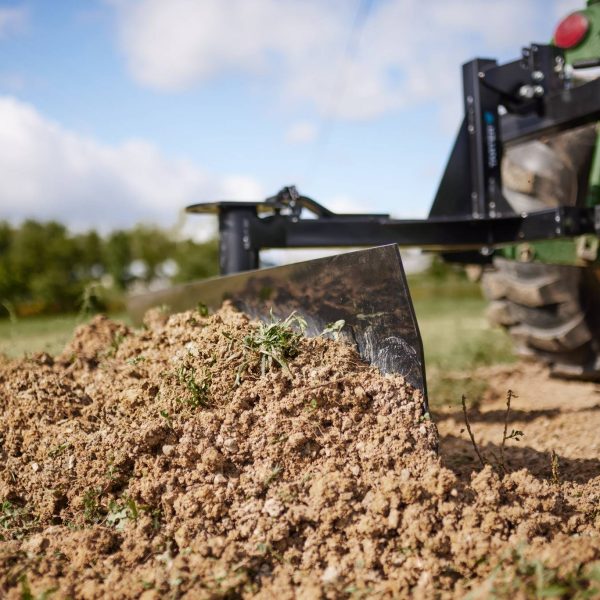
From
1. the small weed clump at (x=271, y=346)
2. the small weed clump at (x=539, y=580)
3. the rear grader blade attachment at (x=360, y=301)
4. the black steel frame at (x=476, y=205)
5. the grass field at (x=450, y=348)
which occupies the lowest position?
the small weed clump at (x=539, y=580)

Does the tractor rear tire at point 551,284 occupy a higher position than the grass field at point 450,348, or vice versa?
the tractor rear tire at point 551,284

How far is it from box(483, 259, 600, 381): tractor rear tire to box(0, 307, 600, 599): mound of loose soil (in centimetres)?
150

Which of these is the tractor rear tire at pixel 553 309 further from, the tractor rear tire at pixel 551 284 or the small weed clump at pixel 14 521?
the small weed clump at pixel 14 521

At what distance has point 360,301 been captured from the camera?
2.66 metres

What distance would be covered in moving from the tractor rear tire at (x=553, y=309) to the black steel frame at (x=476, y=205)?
0.47 metres

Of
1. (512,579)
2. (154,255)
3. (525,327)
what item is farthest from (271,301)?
(154,255)

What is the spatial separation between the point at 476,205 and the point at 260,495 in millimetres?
2088

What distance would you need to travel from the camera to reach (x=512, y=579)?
6.11 feet

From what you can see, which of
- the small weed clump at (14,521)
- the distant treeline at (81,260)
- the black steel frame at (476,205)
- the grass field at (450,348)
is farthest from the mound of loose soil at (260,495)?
the distant treeline at (81,260)

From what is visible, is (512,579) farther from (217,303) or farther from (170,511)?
(217,303)

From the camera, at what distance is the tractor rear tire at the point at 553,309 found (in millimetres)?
3883

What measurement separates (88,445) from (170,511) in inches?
17.4

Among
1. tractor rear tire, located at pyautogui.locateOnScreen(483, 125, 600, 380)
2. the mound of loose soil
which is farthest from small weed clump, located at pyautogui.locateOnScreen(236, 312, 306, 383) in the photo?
tractor rear tire, located at pyautogui.locateOnScreen(483, 125, 600, 380)

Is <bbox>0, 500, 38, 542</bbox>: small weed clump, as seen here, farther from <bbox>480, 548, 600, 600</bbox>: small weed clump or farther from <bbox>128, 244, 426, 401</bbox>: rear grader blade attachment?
<bbox>480, 548, 600, 600</bbox>: small weed clump
